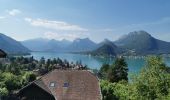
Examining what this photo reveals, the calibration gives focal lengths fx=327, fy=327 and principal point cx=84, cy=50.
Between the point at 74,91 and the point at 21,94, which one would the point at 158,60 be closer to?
the point at 74,91

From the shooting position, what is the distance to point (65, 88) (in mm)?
40250

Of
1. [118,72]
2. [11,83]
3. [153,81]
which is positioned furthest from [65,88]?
[118,72]

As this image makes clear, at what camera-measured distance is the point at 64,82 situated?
1623 inches

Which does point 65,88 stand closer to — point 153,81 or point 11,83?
point 153,81

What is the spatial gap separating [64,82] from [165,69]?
1959 cm

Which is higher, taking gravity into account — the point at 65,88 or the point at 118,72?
the point at 65,88

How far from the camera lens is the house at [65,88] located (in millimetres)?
38594

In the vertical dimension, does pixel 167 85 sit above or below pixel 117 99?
above

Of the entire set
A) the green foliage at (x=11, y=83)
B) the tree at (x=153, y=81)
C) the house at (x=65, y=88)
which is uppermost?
the tree at (x=153, y=81)

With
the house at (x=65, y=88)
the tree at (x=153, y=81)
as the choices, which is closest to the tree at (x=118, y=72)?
the house at (x=65, y=88)

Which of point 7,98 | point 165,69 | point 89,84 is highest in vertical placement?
point 165,69

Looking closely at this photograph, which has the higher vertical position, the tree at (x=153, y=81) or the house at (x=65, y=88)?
the tree at (x=153, y=81)

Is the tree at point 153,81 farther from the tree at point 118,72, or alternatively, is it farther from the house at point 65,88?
the tree at point 118,72

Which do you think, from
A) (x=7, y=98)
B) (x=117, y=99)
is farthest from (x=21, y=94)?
(x=7, y=98)
